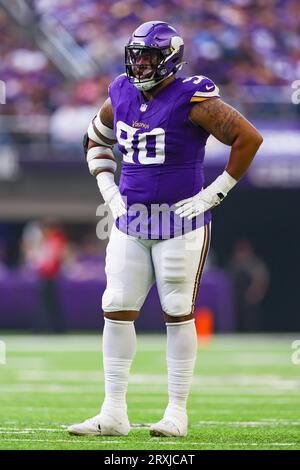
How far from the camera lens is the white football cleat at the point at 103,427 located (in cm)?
501

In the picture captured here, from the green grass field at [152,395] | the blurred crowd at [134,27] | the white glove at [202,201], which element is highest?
the blurred crowd at [134,27]

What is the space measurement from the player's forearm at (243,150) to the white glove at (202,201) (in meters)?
0.07

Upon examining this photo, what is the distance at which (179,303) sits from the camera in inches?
200

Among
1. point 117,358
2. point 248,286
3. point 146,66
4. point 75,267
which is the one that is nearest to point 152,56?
point 146,66

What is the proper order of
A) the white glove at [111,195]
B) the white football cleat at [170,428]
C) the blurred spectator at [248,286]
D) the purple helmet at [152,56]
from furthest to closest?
the blurred spectator at [248,286] < the white glove at [111,195] < the purple helmet at [152,56] < the white football cleat at [170,428]

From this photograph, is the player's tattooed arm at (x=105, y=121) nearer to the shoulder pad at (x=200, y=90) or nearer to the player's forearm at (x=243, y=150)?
the shoulder pad at (x=200, y=90)

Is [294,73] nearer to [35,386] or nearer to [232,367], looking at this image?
[232,367]

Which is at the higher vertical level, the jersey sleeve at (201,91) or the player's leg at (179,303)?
the jersey sleeve at (201,91)

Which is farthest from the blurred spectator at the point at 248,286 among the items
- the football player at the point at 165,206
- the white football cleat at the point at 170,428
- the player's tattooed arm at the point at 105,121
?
the white football cleat at the point at 170,428

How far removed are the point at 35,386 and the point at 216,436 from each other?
356 cm

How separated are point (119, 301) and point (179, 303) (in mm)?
269

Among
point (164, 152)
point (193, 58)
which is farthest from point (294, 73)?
point (164, 152)

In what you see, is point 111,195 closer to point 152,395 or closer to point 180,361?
A: point 180,361

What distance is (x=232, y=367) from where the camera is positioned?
1035cm
